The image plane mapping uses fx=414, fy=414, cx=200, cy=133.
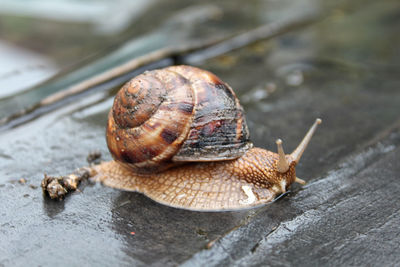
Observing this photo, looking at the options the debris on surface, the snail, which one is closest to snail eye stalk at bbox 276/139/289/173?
the snail

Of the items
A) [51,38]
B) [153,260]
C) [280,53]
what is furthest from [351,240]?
[51,38]

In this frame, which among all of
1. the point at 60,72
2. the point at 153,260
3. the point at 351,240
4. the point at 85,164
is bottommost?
the point at 351,240

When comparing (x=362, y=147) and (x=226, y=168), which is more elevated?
(x=226, y=168)

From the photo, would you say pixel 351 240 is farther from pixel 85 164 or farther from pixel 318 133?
pixel 85 164

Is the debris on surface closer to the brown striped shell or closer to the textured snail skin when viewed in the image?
the textured snail skin

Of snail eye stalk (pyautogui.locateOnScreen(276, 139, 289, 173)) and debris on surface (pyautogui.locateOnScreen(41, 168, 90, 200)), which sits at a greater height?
debris on surface (pyautogui.locateOnScreen(41, 168, 90, 200))

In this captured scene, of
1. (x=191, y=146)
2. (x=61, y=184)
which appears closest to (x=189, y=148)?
(x=191, y=146)

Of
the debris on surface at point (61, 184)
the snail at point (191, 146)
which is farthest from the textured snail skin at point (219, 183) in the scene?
the debris on surface at point (61, 184)

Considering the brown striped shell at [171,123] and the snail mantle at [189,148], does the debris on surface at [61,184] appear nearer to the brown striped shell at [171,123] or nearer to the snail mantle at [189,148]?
the snail mantle at [189,148]
